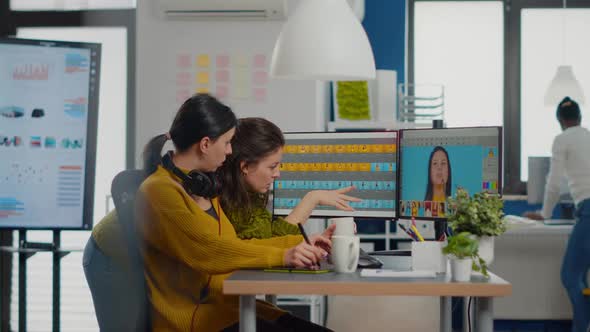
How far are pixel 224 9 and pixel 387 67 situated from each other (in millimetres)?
2297

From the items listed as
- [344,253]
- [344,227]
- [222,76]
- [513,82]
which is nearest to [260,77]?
[222,76]

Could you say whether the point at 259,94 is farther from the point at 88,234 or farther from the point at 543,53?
the point at 543,53

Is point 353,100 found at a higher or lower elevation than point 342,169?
higher

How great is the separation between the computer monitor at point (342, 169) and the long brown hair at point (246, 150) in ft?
1.16

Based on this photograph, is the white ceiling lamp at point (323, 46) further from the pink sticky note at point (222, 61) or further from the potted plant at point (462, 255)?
the pink sticky note at point (222, 61)

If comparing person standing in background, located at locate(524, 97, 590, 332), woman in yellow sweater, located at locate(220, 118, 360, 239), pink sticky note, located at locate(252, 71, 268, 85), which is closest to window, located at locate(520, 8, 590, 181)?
person standing in background, located at locate(524, 97, 590, 332)

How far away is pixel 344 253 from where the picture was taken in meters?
2.09

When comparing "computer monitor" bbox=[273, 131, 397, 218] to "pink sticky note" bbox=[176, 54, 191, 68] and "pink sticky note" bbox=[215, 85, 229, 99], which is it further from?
"pink sticky note" bbox=[176, 54, 191, 68]

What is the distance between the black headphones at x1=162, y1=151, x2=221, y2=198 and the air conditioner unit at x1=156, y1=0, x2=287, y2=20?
2.17 metres

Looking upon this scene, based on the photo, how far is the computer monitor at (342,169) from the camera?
2781 mm

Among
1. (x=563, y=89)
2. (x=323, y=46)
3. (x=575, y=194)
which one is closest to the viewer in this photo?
(x=323, y=46)

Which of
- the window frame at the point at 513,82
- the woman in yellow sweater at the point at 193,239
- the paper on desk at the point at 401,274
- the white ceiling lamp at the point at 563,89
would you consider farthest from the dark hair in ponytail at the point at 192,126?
the window frame at the point at 513,82

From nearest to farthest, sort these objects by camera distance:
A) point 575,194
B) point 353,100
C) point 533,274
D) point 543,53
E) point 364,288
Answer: point 364,288 → point 575,194 → point 353,100 → point 533,274 → point 543,53

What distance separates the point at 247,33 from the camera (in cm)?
434
